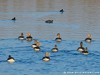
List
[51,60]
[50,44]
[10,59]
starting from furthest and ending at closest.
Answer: [50,44]
[51,60]
[10,59]

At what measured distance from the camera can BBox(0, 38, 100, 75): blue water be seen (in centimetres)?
→ 3002

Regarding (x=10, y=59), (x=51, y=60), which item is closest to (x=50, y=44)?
(x=51, y=60)

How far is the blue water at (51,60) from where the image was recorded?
30.0 meters

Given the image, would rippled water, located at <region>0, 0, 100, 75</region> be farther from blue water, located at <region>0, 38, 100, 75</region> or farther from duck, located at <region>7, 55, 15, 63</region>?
duck, located at <region>7, 55, 15, 63</region>

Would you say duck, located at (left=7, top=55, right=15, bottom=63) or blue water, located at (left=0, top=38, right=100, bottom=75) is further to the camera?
duck, located at (left=7, top=55, right=15, bottom=63)

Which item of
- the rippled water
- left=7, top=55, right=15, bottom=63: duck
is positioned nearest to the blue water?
the rippled water

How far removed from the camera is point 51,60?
33.0m

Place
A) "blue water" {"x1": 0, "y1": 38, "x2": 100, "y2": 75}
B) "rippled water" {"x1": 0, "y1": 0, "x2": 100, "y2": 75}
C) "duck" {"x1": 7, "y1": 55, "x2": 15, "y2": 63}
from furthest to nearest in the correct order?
"duck" {"x1": 7, "y1": 55, "x2": 15, "y2": 63}, "rippled water" {"x1": 0, "y1": 0, "x2": 100, "y2": 75}, "blue water" {"x1": 0, "y1": 38, "x2": 100, "y2": 75}

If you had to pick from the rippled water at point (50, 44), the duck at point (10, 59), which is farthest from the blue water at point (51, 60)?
the duck at point (10, 59)

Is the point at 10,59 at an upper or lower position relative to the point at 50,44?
lower

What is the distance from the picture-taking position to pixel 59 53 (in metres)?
35.4

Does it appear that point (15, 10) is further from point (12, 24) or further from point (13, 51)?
point (13, 51)

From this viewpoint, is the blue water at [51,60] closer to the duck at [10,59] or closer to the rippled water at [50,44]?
the rippled water at [50,44]

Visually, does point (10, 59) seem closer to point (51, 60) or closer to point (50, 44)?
point (51, 60)
